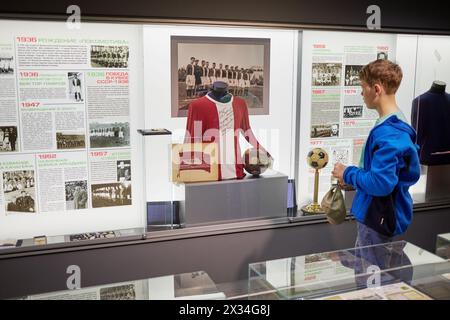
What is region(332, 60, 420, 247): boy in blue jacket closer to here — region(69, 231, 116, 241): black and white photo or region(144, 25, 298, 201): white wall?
region(144, 25, 298, 201): white wall

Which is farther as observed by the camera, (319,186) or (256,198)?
(319,186)

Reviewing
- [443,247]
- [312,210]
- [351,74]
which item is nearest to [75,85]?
[312,210]

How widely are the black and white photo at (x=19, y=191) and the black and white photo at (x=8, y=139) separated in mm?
156

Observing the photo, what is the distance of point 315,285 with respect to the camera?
187 centimetres

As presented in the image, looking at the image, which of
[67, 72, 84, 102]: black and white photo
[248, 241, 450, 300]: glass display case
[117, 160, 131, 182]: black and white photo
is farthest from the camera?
[117, 160, 131, 182]: black and white photo

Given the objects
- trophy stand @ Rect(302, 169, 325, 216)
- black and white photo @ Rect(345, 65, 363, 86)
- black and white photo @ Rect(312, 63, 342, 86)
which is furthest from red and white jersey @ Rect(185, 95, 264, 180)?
black and white photo @ Rect(345, 65, 363, 86)

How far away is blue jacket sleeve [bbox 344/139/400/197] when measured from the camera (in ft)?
7.87

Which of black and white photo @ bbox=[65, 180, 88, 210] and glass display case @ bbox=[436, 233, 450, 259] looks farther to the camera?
black and white photo @ bbox=[65, 180, 88, 210]

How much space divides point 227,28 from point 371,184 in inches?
67.2

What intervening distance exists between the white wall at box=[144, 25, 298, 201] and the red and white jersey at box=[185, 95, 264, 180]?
72 millimetres

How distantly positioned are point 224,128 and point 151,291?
2.12 meters

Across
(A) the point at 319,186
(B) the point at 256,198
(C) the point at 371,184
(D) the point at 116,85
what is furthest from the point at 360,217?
(D) the point at 116,85

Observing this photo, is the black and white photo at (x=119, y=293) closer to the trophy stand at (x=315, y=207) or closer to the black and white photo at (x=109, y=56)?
the black and white photo at (x=109, y=56)
